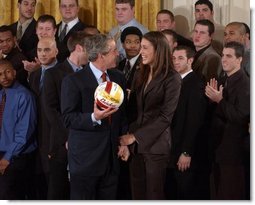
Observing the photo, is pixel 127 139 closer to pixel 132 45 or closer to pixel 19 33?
pixel 132 45

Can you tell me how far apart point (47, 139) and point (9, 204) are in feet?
1.76

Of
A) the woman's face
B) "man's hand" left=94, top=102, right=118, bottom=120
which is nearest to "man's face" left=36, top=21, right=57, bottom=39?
the woman's face

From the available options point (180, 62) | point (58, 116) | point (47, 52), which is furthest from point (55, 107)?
point (180, 62)

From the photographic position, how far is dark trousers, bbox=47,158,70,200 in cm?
419

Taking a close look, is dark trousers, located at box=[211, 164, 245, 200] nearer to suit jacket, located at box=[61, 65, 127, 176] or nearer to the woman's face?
suit jacket, located at box=[61, 65, 127, 176]

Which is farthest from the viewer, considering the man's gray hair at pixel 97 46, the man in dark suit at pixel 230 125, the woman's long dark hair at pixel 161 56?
the man in dark suit at pixel 230 125

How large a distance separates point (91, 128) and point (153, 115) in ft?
1.54

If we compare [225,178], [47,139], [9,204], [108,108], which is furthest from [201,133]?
[9,204]

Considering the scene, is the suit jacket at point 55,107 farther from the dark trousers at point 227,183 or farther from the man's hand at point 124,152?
the dark trousers at point 227,183

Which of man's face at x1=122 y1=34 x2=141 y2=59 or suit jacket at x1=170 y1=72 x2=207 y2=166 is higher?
man's face at x1=122 y1=34 x2=141 y2=59

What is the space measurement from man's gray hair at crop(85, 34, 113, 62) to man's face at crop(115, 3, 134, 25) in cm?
40

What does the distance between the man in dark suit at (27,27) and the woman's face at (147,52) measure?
0.83 m

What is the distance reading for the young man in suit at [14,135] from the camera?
4.27 m

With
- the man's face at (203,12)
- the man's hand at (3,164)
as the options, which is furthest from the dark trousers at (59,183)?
the man's face at (203,12)
